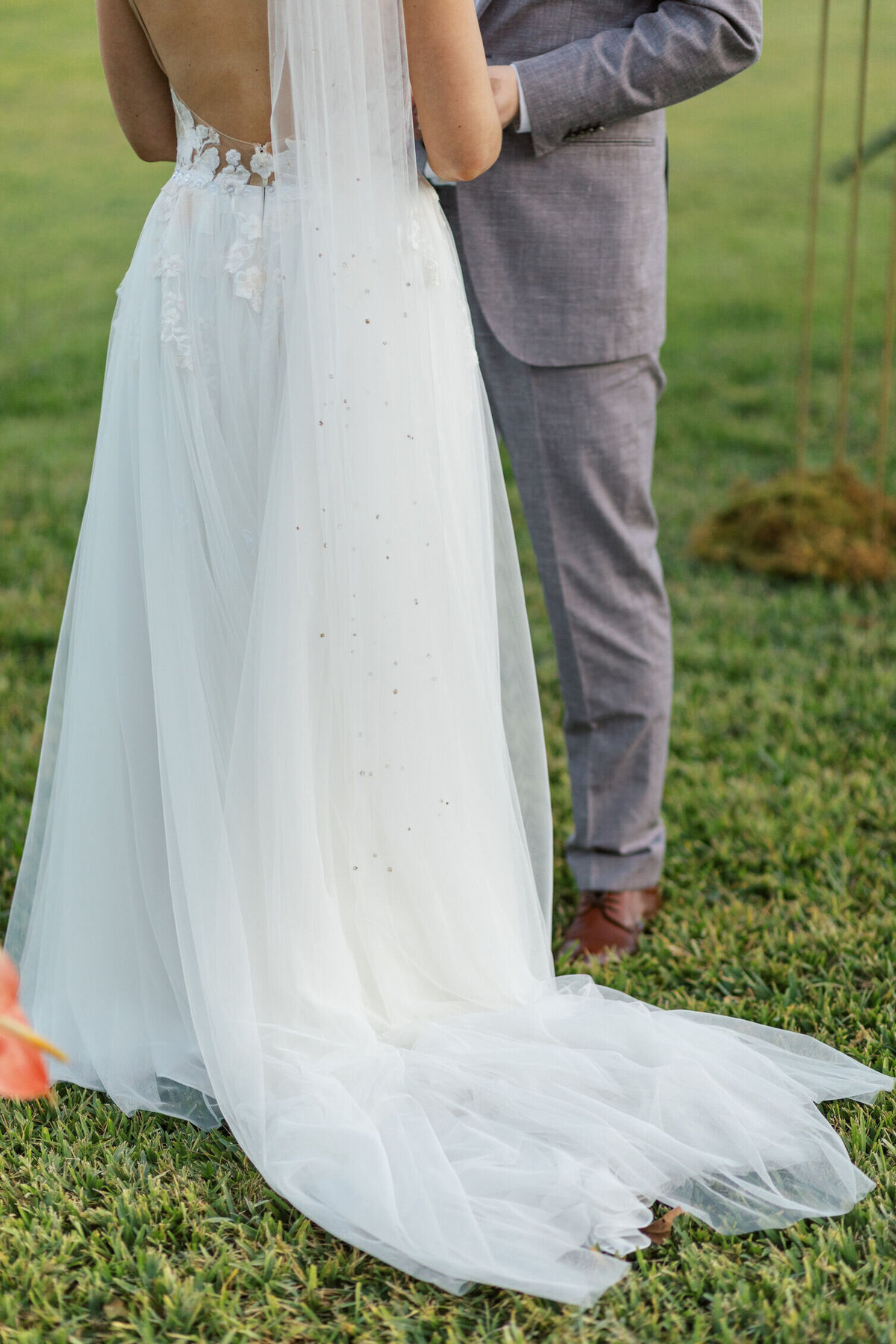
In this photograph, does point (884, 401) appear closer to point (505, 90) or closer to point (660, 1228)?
point (505, 90)

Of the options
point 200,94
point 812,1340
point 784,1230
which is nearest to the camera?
point 812,1340

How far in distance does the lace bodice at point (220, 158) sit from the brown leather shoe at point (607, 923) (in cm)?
156

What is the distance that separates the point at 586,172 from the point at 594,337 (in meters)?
0.30

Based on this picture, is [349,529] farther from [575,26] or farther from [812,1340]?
[812,1340]

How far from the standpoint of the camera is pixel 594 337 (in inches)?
98.4

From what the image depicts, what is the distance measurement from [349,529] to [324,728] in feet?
1.05

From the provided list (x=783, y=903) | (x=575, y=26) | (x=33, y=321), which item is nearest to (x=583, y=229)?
(x=575, y=26)

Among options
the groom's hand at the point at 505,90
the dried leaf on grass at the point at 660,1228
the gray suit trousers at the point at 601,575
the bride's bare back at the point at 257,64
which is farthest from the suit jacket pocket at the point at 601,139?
the dried leaf on grass at the point at 660,1228

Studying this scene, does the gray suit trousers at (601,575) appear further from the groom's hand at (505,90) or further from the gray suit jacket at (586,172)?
the groom's hand at (505,90)

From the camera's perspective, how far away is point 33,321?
8594mm

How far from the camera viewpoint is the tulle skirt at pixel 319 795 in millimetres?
1948

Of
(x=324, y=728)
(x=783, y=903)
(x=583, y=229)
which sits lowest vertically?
(x=783, y=903)

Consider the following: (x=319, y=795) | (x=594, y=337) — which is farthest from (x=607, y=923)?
(x=594, y=337)

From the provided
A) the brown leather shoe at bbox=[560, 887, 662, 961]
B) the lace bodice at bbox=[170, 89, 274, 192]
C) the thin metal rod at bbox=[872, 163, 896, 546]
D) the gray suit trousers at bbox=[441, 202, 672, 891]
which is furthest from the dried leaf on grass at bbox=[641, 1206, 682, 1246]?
the thin metal rod at bbox=[872, 163, 896, 546]
